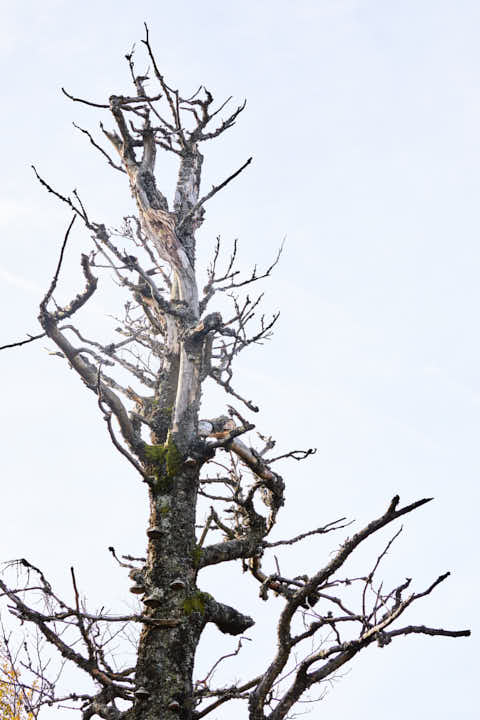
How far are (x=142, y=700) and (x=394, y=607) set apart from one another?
2.15 meters

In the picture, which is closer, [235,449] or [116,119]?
[235,449]

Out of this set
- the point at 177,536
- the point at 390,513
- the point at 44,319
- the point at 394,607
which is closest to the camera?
the point at 390,513

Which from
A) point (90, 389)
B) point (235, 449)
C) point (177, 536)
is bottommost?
point (177, 536)

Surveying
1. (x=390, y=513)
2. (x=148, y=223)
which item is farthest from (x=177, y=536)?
(x=148, y=223)

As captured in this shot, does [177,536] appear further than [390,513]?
Yes

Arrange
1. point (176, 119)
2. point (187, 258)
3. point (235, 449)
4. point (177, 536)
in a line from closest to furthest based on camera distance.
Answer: point (177, 536)
point (235, 449)
point (187, 258)
point (176, 119)

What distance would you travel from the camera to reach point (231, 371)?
7.74 m

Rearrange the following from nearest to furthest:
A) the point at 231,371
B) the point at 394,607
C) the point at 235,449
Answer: the point at 394,607 < the point at 235,449 < the point at 231,371

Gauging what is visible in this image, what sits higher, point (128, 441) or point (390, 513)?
point (128, 441)

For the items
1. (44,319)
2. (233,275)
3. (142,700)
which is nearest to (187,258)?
(233,275)

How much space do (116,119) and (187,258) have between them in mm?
1976

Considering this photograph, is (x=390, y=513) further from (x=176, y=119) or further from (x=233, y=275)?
(x=176, y=119)

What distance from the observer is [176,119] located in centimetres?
892

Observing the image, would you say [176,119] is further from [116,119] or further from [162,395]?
[162,395]
